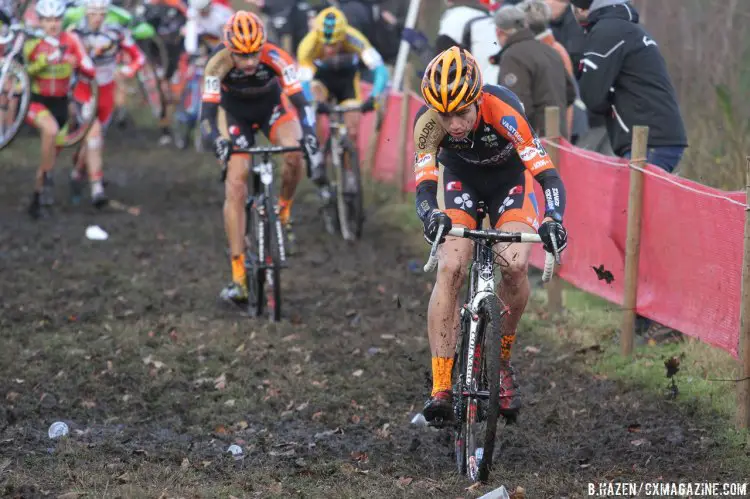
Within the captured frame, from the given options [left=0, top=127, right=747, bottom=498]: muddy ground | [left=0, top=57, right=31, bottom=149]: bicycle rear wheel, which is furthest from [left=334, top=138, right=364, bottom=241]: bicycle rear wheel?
[left=0, top=57, right=31, bottom=149]: bicycle rear wheel

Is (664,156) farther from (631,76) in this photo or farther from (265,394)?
(265,394)

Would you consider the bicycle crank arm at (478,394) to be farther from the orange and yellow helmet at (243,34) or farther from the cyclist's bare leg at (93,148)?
the cyclist's bare leg at (93,148)

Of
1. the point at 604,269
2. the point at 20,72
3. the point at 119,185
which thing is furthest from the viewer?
the point at 119,185

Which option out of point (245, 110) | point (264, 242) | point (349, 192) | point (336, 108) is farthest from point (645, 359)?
point (336, 108)

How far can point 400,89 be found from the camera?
719 inches

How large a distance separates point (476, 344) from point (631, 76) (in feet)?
11.6

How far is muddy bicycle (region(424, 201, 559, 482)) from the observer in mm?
5969

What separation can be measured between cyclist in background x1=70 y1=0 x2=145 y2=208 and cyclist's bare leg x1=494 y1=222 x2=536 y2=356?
31.3ft

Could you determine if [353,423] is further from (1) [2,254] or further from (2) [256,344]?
(1) [2,254]

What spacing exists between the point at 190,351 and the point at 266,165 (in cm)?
175

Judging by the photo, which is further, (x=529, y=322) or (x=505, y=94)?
(x=529, y=322)

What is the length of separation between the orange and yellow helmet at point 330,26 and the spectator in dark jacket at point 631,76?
14.4 ft

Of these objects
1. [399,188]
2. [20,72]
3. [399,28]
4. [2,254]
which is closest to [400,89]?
[399,28]

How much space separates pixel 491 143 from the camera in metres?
6.57
